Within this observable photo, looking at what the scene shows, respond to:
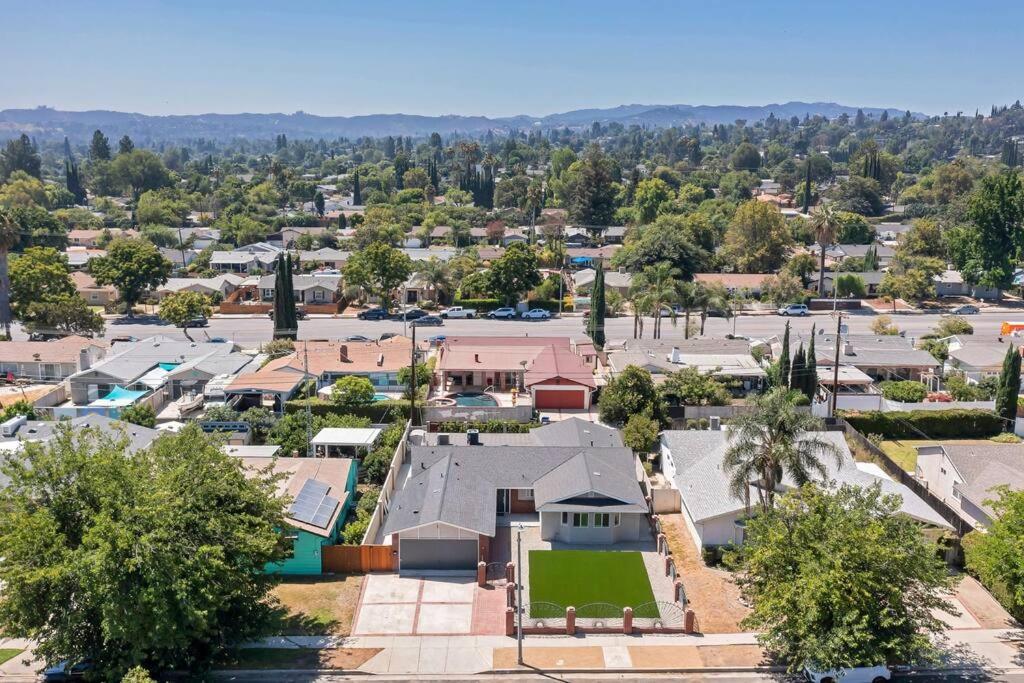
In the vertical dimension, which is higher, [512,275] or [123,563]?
[512,275]

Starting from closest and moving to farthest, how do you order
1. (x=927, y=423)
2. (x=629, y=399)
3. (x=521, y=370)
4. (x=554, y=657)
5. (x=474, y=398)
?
1. (x=554, y=657)
2. (x=629, y=399)
3. (x=927, y=423)
4. (x=474, y=398)
5. (x=521, y=370)

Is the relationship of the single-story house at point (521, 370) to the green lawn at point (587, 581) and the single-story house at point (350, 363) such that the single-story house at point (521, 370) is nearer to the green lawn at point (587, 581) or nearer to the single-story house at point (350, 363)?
the single-story house at point (350, 363)

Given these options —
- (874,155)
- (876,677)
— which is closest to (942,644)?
(876,677)

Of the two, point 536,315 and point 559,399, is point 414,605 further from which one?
point 536,315

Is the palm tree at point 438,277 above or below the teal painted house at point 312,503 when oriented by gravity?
above

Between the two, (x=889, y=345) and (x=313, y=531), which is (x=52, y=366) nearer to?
(x=313, y=531)

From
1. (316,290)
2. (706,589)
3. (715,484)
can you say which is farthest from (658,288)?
(706,589)

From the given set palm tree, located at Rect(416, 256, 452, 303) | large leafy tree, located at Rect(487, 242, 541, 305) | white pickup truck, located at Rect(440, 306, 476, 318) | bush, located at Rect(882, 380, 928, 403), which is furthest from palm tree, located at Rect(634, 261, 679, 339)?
palm tree, located at Rect(416, 256, 452, 303)

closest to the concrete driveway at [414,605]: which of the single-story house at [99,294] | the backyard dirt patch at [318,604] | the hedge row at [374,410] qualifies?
the backyard dirt patch at [318,604]
